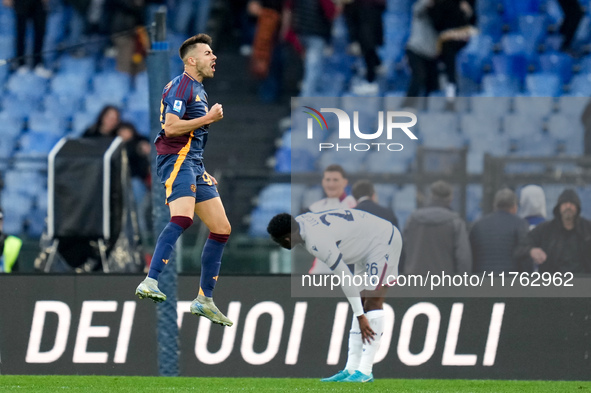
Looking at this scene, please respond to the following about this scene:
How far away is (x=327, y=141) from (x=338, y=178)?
1.59ft

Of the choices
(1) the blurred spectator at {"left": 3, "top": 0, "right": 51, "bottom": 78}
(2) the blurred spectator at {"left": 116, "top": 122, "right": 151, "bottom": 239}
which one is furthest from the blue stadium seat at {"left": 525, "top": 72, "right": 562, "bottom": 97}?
(1) the blurred spectator at {"left": 3, "top": 0, "right": 51, "bottom": 78}

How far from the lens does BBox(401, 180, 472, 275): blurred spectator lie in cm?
998

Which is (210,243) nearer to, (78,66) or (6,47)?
(78,66)

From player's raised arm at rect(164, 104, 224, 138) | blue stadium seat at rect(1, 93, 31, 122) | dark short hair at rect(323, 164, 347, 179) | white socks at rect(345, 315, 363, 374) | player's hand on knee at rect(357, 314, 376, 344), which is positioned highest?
player's raised arm at rect(164, 104, 224, 138)

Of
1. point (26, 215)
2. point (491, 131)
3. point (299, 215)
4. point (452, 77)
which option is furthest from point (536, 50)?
point (26, 215)

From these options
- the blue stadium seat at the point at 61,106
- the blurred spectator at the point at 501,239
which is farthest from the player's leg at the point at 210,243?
the blue stadium seat at the point at 61,106

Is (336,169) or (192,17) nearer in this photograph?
(336,169)

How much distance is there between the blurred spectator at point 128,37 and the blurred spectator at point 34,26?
39.2 inches

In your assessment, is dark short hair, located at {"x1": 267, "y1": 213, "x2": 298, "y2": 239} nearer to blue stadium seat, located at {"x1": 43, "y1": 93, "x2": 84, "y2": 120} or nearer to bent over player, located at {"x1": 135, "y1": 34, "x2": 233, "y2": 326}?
bent over player, located at {"x1": 135, "y1": 34, "x2": 233, "y2": 326}

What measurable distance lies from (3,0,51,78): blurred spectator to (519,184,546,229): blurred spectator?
8.09 meters

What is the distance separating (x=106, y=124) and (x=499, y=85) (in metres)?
5.16

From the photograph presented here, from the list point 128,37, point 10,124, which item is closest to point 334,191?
point 10,124

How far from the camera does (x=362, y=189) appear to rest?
9.97 meters

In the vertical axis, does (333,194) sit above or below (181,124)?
below
